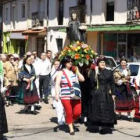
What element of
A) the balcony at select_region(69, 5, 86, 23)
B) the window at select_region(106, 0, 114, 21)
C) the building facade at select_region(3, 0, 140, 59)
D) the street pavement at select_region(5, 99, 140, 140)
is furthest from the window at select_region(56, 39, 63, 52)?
the street pavement at select_region(5, 99, 140, 140)

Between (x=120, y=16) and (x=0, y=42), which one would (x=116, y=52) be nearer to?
(x=120, y=16)

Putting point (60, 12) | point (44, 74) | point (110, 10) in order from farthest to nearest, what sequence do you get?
point (60, 12)
point (110, 10)
point (44, 74)

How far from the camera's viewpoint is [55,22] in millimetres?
31078

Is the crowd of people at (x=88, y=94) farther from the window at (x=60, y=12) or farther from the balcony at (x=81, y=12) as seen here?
the window at (x=60, y=12)

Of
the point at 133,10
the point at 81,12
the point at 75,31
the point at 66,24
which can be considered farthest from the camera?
the point at 66,24

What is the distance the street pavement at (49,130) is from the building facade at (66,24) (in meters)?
12.6

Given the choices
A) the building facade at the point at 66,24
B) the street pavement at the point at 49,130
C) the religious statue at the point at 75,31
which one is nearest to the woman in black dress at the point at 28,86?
the street pavement at the point at 49,130

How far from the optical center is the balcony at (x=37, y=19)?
3314 cm

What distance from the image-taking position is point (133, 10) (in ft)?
77.3

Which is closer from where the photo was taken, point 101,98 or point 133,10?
point 101,98

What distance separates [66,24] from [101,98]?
20.2m

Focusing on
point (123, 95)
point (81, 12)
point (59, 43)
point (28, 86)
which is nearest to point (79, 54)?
point (123, 95)

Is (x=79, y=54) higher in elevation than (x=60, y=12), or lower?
lower

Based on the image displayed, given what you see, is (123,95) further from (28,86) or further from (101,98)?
(28,86)
